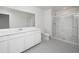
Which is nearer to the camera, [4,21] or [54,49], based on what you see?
[4,21]

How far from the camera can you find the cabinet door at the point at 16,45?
4.65 ft

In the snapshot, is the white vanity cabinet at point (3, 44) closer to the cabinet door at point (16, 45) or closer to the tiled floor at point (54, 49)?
the cabinet door at point (16, 45)

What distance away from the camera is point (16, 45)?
1.55 meters

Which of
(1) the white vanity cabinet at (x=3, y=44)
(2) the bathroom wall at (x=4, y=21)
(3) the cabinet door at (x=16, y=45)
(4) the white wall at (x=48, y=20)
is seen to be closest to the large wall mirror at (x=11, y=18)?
(2) the bathroom wall at (x=4, y=21)

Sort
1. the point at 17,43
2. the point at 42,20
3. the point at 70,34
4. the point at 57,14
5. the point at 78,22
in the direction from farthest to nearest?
the point at 42,20
the point at 57,14
the point at 70,34
the point at 78,22
the point at 17,43

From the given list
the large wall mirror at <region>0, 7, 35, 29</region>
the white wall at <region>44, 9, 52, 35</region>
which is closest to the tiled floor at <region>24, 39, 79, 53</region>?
the large wall mirror at <region>0, 7, 35, 29</region>

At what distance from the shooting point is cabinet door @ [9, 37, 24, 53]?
55.8 inches

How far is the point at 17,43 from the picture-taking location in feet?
5.19

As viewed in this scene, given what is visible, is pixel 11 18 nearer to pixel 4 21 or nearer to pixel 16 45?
pixel 4 21

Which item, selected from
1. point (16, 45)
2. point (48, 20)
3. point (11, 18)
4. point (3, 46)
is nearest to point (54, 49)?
point (16, 45)

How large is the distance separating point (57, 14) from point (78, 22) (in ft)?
4.38

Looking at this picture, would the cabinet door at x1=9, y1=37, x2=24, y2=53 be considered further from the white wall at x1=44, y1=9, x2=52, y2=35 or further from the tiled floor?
the white wall at x1=44, y1=9, x2=52, y2=35
